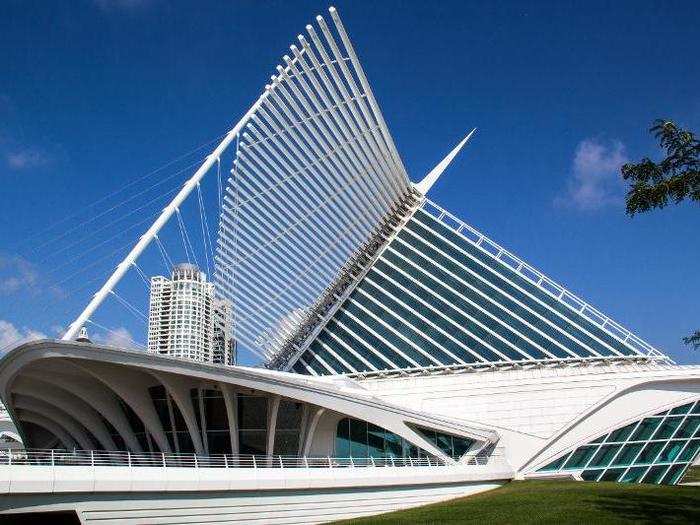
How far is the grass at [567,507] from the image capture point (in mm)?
18000

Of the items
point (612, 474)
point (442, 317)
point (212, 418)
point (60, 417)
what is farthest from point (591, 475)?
point (60, 417)

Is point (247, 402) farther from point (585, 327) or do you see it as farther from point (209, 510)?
point (585, 327)

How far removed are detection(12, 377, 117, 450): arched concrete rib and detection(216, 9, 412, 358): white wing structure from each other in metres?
11.0

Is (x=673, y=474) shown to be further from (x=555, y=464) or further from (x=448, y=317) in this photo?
(x=448, y=317)

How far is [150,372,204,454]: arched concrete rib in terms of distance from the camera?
26016 millimetres

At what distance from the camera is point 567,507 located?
1988 centimetres

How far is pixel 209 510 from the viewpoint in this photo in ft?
61.6

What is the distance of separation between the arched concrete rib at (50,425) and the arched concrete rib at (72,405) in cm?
546

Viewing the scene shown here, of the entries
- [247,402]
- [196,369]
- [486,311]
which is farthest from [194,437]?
[486,311]

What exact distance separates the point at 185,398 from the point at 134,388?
7.26 feet

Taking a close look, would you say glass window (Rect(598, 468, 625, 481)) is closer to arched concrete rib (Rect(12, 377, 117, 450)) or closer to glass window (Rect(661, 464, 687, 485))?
glass window (Rect(661, 464, 687, 485))

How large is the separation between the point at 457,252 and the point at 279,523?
72.2 ft

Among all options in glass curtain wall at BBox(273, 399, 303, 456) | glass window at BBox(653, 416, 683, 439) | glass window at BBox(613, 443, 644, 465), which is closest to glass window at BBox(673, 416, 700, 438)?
glass window at BBox(653, 416, 683, 439)

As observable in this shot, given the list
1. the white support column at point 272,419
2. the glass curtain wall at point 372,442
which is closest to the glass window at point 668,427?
the glass curtain wall at point 372,442
